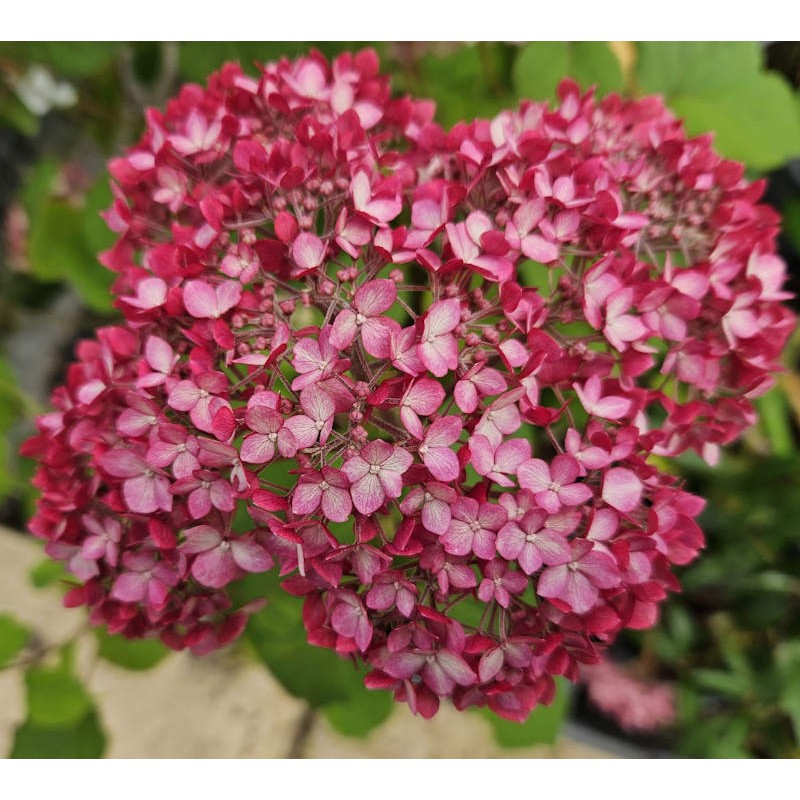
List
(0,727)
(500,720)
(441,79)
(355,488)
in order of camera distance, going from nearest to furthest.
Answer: (355,488) < (500,720) < (441,79) < (0,727)

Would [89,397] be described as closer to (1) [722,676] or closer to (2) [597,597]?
(2) [597,597]

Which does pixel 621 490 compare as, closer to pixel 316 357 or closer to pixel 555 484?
pixel 555 484

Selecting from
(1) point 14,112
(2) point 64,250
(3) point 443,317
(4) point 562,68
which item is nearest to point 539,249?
(3) point 443,317

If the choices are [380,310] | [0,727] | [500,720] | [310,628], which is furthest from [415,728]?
[380,310]

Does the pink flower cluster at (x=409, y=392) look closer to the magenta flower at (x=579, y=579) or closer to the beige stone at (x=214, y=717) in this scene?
the magenta flower at (x=579, y=579)

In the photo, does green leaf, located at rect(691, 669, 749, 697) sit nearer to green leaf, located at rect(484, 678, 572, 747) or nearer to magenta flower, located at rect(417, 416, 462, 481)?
green leaf, located at rect(484, 678, 572, 747)

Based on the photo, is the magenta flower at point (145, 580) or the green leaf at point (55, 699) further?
the green leaf at point (55, 699)

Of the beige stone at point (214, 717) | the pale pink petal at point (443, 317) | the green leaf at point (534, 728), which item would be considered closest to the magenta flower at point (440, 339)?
the pale pink petal at point (443, 317)
